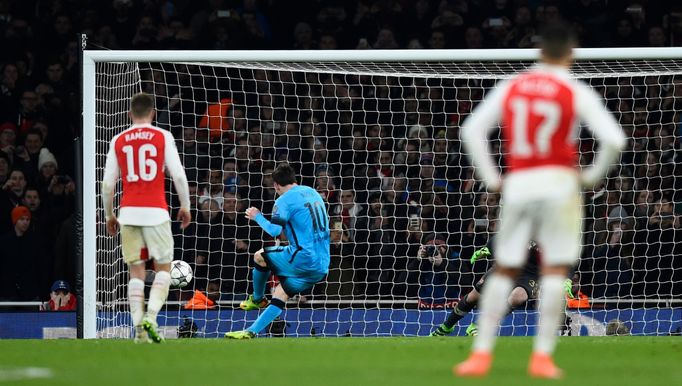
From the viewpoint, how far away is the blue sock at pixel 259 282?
12.8m

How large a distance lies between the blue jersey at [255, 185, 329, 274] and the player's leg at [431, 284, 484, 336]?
1348 millimetres

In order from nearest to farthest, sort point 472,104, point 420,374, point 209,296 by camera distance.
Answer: point 420,374
point 209,296
point 472,104

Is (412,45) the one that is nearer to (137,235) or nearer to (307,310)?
(307,310)

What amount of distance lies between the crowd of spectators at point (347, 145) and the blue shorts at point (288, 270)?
162 centimetres

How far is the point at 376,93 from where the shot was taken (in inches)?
669

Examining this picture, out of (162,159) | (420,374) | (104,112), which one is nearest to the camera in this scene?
(420,374)

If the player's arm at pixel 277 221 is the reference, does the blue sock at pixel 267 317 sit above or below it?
below

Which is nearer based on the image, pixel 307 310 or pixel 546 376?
pixel 546 376

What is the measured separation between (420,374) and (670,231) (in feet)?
26.8

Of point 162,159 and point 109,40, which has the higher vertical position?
point 109,40

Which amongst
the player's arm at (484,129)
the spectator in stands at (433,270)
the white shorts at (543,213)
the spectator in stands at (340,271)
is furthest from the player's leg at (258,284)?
the white shorts at (543,213)

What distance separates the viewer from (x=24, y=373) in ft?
25.4

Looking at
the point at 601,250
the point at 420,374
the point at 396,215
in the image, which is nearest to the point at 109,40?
the point at 396,215

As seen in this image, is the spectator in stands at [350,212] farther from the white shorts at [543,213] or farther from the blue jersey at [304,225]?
the white shorts at [543,213]
